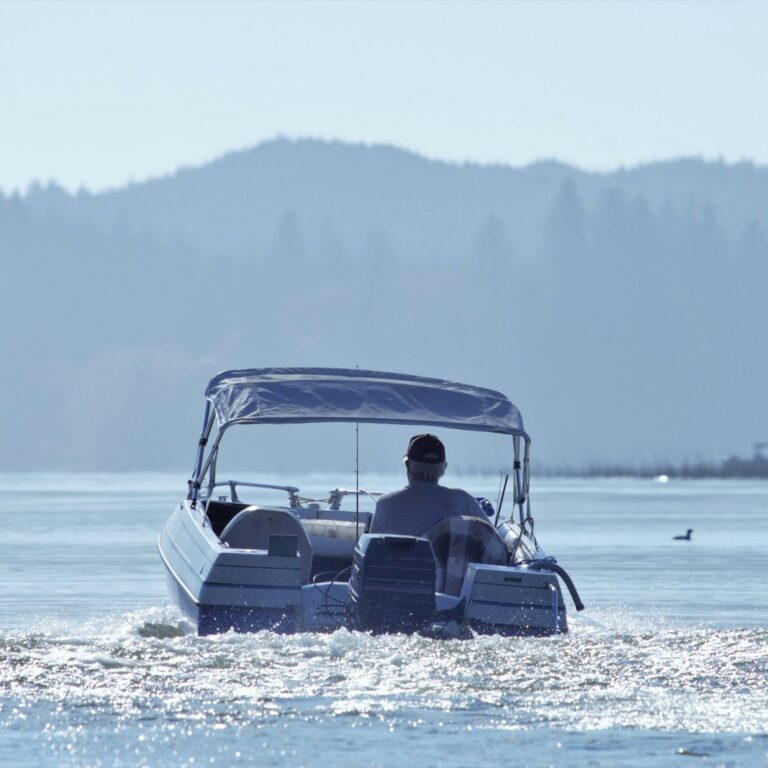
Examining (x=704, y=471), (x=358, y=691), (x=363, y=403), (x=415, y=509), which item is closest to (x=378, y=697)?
(x=358, y=691)

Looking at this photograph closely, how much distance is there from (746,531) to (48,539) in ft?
44.2

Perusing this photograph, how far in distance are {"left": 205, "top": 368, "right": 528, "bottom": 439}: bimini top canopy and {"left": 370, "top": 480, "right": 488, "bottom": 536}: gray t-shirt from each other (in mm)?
1099

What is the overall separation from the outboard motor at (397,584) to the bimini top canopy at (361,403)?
2.04 m

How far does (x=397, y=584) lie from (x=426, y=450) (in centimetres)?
120

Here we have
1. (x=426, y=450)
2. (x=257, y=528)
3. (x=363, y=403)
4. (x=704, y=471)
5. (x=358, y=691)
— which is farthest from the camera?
(x=704, y=471)

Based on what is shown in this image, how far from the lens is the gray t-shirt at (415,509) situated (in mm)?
13414

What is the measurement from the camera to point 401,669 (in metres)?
11.7

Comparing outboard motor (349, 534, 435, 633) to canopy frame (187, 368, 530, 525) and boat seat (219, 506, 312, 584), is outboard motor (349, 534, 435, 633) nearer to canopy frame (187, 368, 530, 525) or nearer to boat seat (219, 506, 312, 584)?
boat seat (219, 506, 312, 584)

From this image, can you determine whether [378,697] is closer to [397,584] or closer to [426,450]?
[397,584]

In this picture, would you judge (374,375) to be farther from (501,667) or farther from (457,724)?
(457,724)

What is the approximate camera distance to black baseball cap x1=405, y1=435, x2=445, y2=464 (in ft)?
44.0

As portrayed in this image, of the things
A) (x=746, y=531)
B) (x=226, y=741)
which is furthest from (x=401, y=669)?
(x=746, y=531)

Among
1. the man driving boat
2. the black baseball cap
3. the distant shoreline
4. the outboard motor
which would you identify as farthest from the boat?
the distant shoreline

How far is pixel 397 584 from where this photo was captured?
41.3 ft
